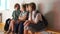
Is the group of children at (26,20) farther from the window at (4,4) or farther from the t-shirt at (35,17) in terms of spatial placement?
the window at (4,4)

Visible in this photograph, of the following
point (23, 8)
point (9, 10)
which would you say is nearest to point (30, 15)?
point (23, 8)

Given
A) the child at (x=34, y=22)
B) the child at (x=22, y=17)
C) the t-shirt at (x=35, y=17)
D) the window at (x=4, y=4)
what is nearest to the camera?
the child at (x=34, y=22)

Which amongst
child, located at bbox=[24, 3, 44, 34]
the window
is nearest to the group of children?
child, located at bbox=[24, 3, 44, 34]

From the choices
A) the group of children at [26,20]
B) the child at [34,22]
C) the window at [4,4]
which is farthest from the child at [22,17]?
the window at [4,4]

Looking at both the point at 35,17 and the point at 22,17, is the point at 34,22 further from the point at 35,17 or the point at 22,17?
the point at 22,17

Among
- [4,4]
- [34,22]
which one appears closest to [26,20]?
[34,22]

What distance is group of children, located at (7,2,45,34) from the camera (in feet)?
12.3

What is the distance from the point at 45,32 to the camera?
12.3 ft

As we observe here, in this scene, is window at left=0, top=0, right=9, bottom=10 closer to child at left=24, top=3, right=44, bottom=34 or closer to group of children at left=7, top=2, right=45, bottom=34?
group of children at left=7, top=2, right=45, bottom=34

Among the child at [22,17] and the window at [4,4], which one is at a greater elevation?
the window at [4,4]

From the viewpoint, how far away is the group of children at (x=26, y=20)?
3.75 meters

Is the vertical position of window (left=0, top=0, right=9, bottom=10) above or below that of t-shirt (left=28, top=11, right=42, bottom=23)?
above

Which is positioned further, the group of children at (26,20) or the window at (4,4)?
the window at (4,4)

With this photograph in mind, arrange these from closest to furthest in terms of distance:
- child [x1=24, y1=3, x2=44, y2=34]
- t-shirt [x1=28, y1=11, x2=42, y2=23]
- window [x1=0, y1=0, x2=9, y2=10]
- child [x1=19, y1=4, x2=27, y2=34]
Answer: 1. child [x1=24, y1=3, x2=44, y2=34]
2. t-shirt [x1=28, y1=11, x2=42, y2=23]
3. child [x1=19, y1=4, x2=27, y2=34]
4. window [x1=0, y1=0, x2=9, y2=10]
